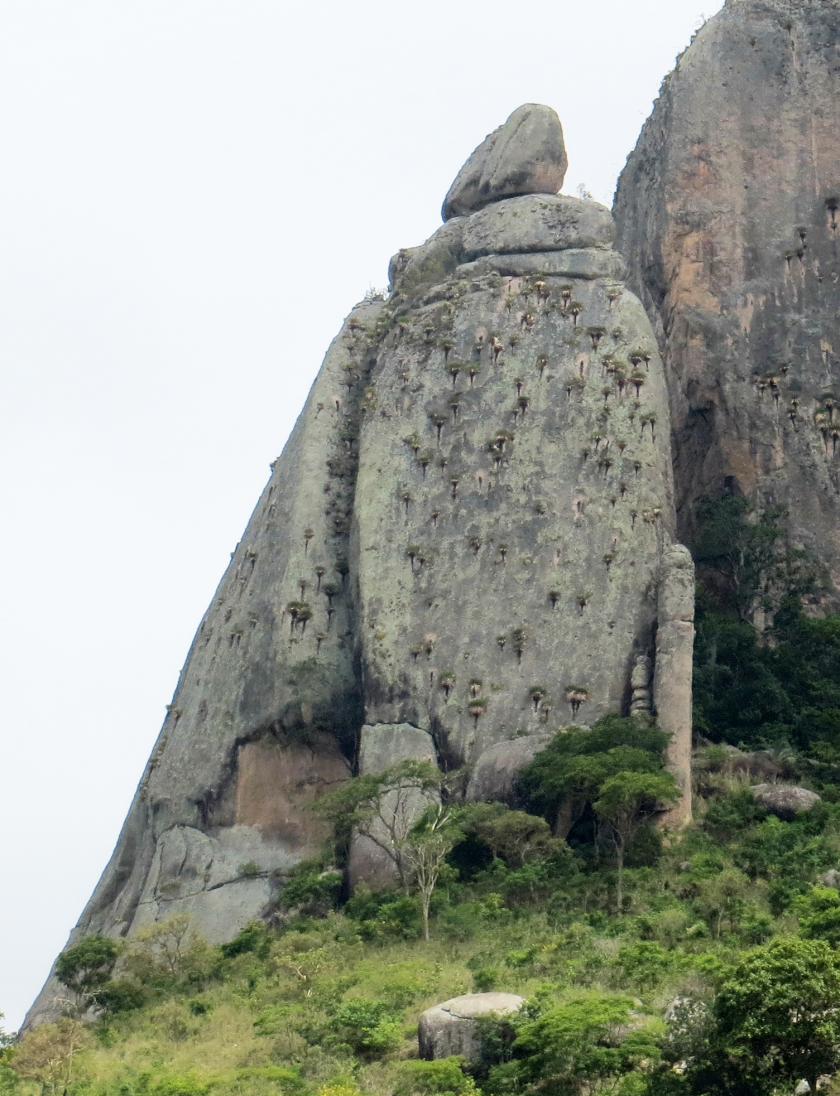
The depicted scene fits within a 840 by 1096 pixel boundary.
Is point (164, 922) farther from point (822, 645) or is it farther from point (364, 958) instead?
point (822, 645)

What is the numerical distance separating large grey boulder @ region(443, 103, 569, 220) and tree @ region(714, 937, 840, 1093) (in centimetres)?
3773

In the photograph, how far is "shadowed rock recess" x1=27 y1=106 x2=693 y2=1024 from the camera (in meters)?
47.9

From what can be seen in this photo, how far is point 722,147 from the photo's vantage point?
59.0 metres

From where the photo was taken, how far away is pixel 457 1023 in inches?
1233

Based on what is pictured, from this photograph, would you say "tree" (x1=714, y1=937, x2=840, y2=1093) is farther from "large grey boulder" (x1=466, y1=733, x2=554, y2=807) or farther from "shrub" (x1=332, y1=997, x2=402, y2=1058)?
"large grey boulder" (x1=466, y1=733, x2=554, y2=807)

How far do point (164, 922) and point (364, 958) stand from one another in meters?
7.02

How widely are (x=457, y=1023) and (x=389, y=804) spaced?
14602mm

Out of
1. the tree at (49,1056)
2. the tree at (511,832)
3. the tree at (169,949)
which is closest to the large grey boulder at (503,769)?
the tree at (511,832)

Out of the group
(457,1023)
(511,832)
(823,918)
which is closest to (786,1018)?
(823,918)

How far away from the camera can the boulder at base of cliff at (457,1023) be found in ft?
102

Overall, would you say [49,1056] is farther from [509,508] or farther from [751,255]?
[751,255]

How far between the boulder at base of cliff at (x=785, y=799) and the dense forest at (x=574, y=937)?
0.81 feet

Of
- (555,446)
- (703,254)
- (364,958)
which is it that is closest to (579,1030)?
(364,958)

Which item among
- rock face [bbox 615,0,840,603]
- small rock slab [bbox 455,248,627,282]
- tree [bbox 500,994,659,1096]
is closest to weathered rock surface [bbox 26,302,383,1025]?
small rock slab [bbox 455,248,627,282]
